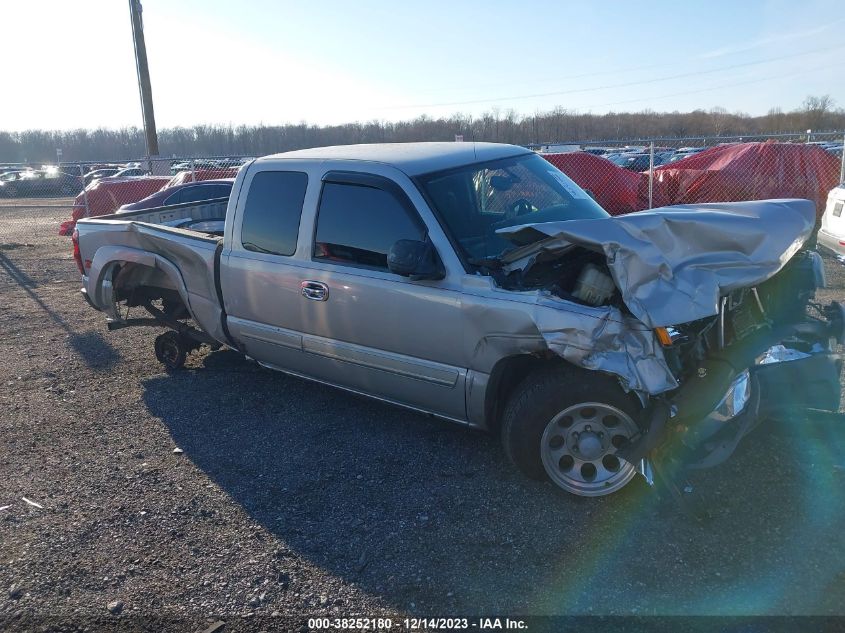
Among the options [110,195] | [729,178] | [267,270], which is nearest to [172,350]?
[267,270]

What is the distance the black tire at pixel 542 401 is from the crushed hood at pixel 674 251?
47cm

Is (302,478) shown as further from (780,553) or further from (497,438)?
(780,553)

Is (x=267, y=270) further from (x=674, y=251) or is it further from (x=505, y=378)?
(x=674, y=251)

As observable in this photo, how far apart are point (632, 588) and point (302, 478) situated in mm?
2105

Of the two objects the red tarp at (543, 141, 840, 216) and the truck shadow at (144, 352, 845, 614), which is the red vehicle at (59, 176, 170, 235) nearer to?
the red tarp at (543, 141, 840, 216)

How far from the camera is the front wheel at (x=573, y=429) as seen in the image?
379cm

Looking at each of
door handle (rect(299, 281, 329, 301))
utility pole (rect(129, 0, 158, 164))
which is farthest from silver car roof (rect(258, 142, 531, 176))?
utility pole (rect(129, 0, 158, 164))

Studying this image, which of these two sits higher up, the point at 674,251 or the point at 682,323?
the point at 674,251

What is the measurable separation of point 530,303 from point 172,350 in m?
4.14

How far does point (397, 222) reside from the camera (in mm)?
4504

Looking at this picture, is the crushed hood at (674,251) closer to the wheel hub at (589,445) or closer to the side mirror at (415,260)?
the side mirror at (415,260)

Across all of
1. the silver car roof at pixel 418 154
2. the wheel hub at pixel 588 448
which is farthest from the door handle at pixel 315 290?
the wheel hub at pixel 588 448

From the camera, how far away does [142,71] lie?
803 inches

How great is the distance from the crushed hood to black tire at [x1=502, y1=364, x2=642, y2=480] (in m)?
0.47
